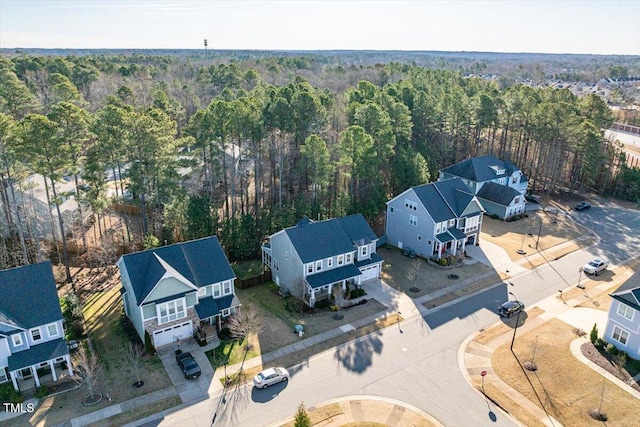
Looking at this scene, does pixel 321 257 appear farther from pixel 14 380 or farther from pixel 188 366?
pixel 14 380

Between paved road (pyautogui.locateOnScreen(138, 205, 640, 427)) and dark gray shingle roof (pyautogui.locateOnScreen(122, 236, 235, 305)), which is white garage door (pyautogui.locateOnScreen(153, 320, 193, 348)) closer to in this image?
dark gray shingle roof (pyautogui.locateOnScreen(122, 236, 235, 305))

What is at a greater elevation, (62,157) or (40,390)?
(62,157)

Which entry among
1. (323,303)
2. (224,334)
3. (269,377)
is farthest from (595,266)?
(224,334)

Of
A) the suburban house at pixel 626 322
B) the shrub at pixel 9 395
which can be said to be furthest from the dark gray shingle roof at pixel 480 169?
the shrub at pixel 9 395

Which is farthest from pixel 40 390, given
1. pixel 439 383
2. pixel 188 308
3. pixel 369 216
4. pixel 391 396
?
pixel 369 216

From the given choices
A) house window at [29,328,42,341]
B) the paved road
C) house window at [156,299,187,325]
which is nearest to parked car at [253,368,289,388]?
the paved road

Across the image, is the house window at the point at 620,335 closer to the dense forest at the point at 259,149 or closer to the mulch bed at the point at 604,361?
the mulch bed at the point at 604,361

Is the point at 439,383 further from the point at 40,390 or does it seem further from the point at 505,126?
the point at 505,126
